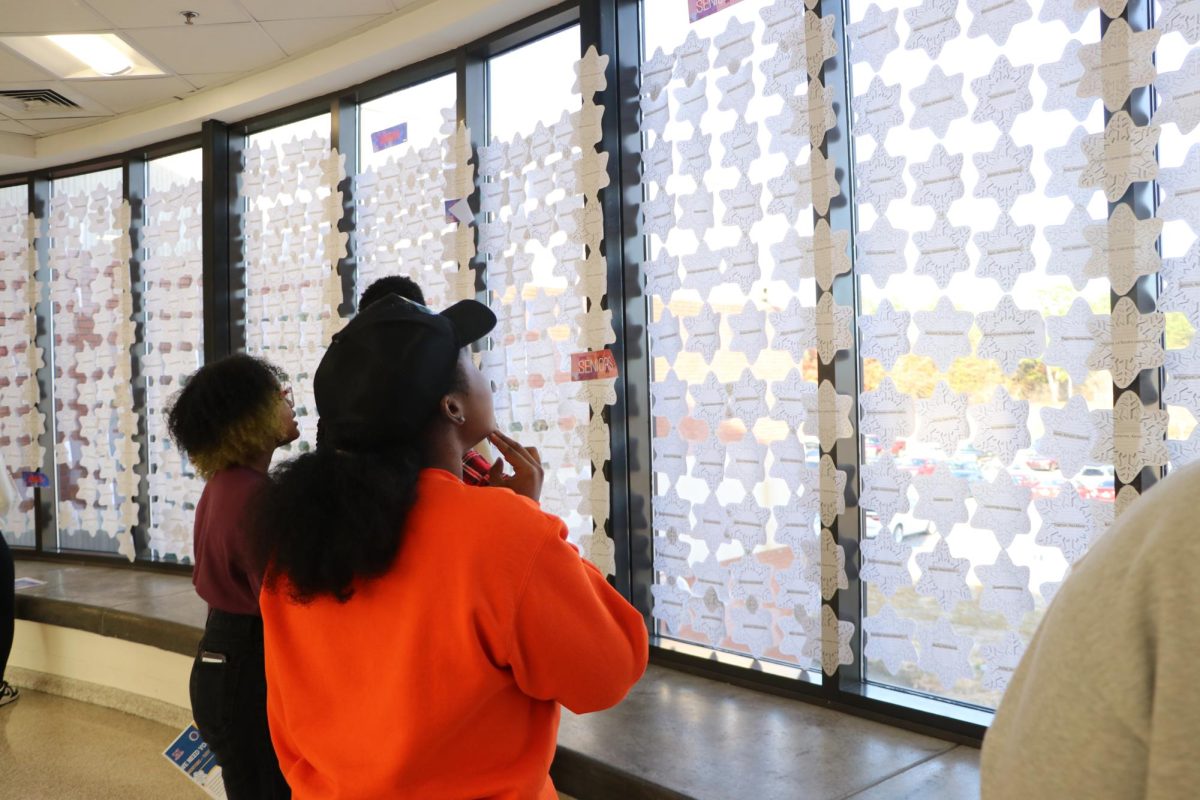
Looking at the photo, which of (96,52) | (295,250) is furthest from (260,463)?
(96,52)

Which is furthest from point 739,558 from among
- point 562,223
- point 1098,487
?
point 562,223

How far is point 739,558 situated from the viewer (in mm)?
2863

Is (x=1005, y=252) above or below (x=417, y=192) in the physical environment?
below

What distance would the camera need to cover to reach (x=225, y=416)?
7.52 ft

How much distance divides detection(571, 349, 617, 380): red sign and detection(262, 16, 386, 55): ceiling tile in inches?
68.8

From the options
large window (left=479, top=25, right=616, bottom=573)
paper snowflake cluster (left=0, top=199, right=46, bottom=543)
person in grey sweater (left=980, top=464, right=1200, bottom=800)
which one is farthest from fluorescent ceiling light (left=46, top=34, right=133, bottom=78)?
person in grey sweater (left=980, top=464, right=1200, bottom=800)

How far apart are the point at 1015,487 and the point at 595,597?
4.81ft

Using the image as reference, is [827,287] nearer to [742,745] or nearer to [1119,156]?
[1119,156]

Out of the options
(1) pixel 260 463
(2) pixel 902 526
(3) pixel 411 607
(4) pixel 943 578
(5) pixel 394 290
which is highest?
(5) pixel 394 290

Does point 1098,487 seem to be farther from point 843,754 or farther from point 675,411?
point 675,411

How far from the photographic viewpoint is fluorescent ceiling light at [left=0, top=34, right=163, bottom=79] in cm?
397

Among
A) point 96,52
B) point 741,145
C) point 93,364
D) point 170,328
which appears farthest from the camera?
point 93,364

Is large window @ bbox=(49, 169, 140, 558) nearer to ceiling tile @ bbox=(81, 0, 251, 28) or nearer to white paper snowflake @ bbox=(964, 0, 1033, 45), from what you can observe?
ceiling tile @ bbox=(81, 0, 251, 28)

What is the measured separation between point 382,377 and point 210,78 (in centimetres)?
403
